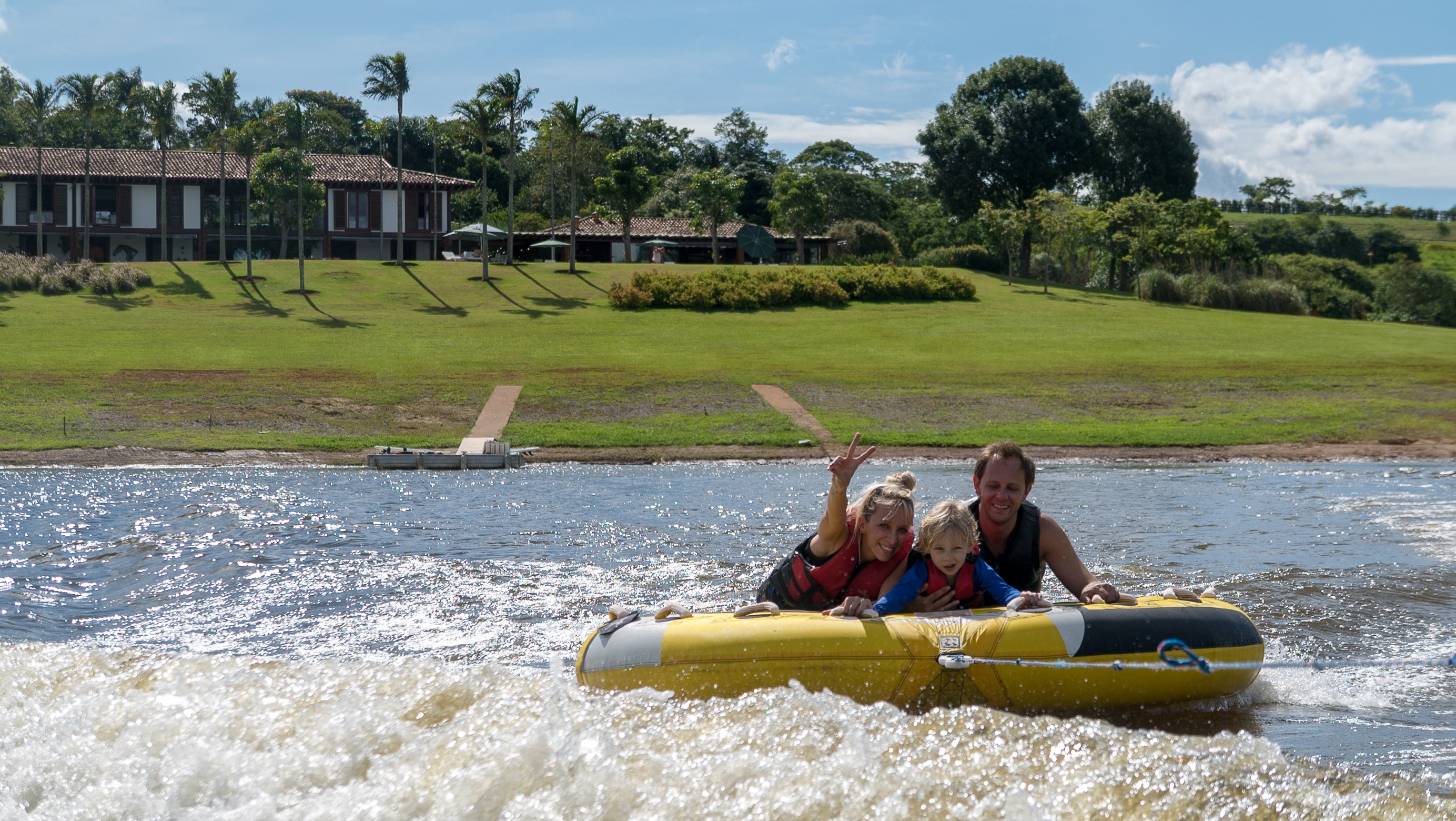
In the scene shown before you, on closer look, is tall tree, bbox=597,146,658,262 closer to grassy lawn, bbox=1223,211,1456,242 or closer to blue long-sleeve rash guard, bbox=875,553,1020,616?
blue long-sleeve rash guard, bbox=875,553,1020,616

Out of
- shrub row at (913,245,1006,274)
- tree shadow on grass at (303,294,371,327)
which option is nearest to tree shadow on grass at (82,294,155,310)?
tree shadow on grass at (303,294,371,327)

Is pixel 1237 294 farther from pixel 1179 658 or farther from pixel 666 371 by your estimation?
pixel 1179 658

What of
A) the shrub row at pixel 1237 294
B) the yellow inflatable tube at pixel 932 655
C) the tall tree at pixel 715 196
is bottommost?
the yellow inflatable tube at pixel 932 655

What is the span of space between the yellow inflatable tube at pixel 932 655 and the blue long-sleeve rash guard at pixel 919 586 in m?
0.22

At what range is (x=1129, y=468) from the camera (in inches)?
782

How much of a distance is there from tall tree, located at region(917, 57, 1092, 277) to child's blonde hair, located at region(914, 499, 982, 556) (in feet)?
175

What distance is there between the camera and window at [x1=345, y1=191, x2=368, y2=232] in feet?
207

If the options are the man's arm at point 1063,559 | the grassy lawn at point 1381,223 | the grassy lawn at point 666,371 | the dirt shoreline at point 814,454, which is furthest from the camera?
the grassy lawn at point 1381,223

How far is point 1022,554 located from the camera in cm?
754

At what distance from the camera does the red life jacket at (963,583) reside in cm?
709

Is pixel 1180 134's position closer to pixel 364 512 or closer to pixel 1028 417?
pixel 1028 417

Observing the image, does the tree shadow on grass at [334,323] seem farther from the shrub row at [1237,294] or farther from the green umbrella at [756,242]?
the shrub row at [1237,294]

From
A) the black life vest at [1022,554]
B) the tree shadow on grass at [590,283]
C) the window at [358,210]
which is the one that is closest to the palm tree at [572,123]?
the tree shadow on grass at [590,283]

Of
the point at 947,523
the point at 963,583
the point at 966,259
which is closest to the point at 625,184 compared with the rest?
the point at 966,259
